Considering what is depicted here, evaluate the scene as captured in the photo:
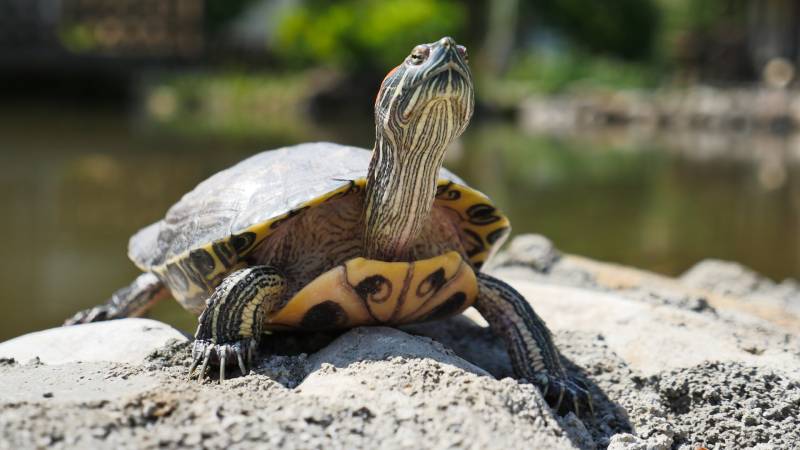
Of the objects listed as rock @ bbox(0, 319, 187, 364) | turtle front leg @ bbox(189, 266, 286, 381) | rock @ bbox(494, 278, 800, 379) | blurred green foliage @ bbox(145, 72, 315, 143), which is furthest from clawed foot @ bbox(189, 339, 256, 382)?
blurred green foliage @ bbox(145, 72, 315, 143)

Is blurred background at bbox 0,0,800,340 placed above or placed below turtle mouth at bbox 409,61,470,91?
below

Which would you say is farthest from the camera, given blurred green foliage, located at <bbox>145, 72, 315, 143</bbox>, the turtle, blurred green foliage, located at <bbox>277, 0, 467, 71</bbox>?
blurred green foliage, located at <bbox>277, 0, 467, 71</bbox>

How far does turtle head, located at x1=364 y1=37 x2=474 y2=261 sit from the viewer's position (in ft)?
7.28

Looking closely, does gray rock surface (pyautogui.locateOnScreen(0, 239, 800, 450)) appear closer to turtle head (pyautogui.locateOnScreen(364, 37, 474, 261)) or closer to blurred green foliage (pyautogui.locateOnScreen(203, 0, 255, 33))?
turtle head (pyautogui.locateOnScreen(364, 37, 474, 261))

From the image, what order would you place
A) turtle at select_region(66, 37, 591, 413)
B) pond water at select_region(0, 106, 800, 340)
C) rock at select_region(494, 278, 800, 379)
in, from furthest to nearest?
pond water at select_region(0, 106, 800, 340), rock at select_region(494, 278, 800, 379), turtle at select_region(66, 37, 591, 413)

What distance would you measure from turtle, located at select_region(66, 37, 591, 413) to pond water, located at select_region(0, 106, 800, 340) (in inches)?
44.7

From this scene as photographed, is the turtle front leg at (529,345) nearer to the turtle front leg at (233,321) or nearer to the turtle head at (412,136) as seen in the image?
the turtle head at (412,136)

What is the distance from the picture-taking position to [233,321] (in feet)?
7.79

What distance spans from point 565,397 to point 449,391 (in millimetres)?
563

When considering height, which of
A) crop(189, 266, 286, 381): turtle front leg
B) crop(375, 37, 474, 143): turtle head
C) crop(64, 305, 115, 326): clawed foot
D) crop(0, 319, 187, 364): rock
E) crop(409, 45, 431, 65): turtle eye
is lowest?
crop(64, 305, 115, 326): clawed foot

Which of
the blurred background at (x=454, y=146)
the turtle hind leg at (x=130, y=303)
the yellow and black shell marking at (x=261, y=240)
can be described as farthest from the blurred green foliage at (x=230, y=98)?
the yellow and black shell marking at (x=261, y=240)

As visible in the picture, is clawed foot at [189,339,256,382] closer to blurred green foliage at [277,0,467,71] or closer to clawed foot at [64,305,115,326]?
clawed foot at [64,305,115,326]

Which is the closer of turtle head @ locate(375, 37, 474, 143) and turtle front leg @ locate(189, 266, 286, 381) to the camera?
turtle head @ locate(375, 37, 474, 143)

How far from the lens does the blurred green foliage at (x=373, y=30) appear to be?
23719 millimetres
